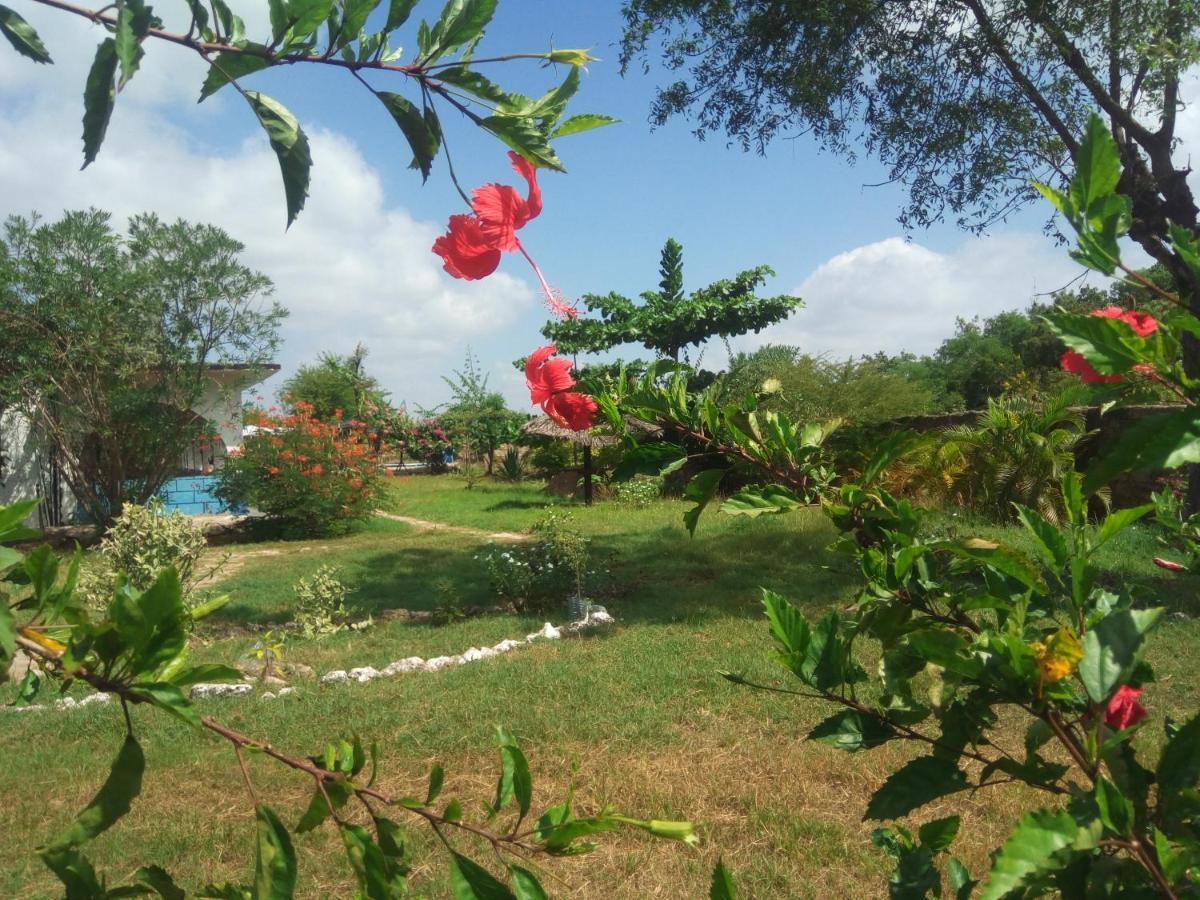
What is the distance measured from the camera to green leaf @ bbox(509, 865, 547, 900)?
608 millimetres

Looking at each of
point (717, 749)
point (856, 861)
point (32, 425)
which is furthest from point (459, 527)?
point (856, 861)

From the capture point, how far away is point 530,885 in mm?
613

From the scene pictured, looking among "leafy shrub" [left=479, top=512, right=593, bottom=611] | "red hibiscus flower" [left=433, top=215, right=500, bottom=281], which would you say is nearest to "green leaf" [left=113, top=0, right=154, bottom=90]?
"red hibiscus flower" [left=433, top=215, right=500, bottom=281]

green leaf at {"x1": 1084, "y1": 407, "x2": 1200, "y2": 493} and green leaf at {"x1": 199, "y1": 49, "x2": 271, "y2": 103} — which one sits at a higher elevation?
green leaf at {"x1": 199, "y1": 49, "x2": 271, "y2": 103}

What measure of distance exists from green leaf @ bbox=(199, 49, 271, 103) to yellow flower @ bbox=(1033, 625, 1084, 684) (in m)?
0.73

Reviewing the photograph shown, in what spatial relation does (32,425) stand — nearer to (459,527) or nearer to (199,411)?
(199,411)

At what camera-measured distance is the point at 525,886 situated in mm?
610

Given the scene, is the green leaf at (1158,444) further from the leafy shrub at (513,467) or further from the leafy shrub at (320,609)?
the leafy shrub at (513,467)

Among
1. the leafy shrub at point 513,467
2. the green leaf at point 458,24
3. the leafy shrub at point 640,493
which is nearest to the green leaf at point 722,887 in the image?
the green leaf at point 458,24

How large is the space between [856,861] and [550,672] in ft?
7.71

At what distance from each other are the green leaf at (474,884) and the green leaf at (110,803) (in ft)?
0.67

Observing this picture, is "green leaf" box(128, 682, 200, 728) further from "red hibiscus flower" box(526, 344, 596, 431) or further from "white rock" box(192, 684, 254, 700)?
"white rock" box(192, 684, 254, 700)

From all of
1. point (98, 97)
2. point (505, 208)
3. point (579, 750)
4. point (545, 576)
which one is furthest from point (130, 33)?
point (545, 576)

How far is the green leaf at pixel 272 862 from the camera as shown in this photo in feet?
1.88
